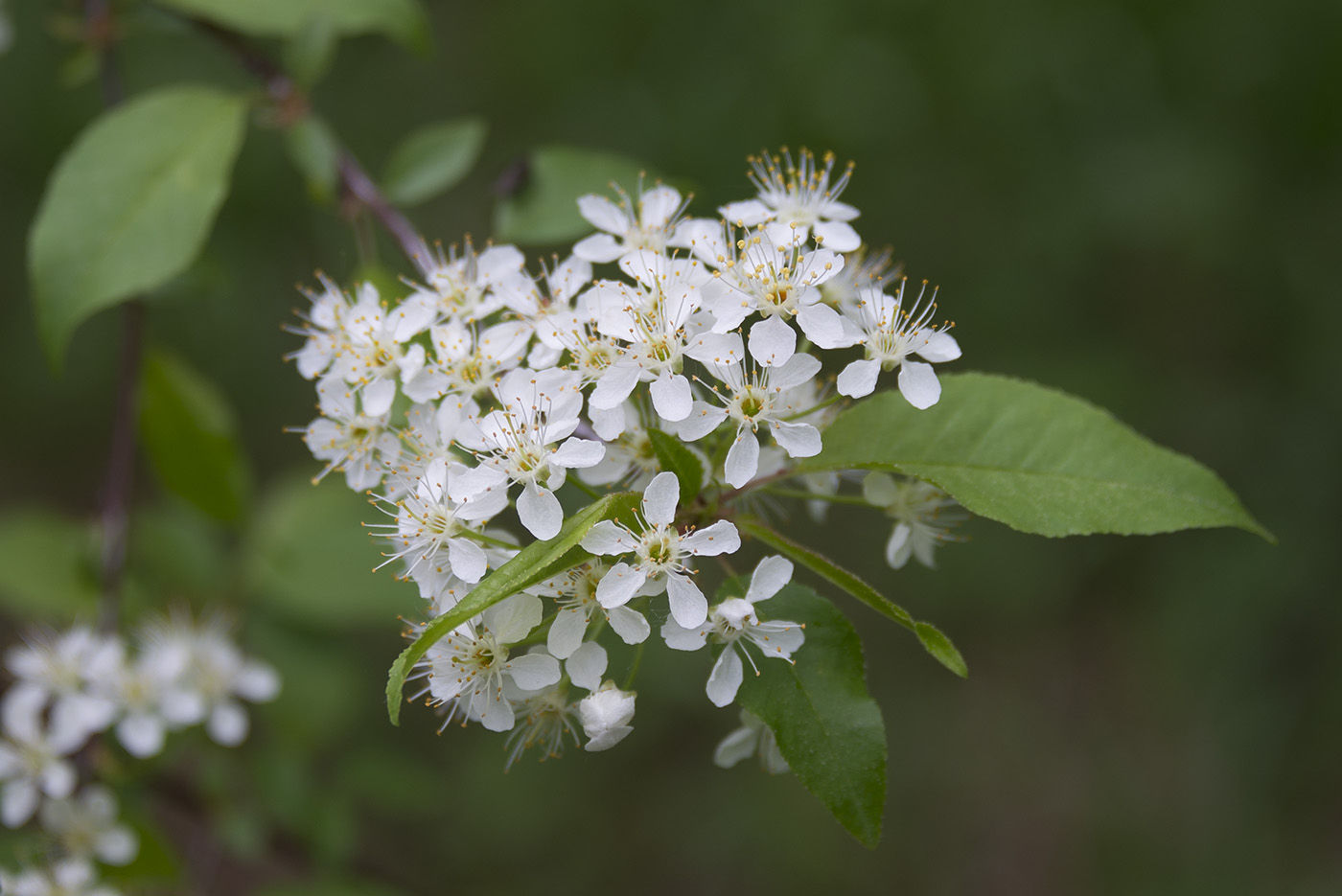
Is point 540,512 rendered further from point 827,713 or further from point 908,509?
point 908,509

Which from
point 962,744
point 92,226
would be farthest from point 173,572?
point 962,744

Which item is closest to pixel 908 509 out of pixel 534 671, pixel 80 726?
pixel 534 671

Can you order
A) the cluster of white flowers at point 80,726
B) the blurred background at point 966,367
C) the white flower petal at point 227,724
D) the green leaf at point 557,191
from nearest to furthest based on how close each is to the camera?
the green leaf at point 557,191 → the cluster of white flowers at point 80,726 → the white flower petal at point 227,724 → the blurred background at point 966,367

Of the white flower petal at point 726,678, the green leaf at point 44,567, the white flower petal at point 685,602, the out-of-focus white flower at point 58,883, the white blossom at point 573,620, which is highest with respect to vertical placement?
the white flower petal at point 685,602

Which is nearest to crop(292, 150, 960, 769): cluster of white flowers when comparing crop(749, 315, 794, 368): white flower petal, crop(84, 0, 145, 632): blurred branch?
crop(749, 315, 794, 368): white flower petal

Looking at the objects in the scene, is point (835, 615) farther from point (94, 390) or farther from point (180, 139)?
point (94, 390)

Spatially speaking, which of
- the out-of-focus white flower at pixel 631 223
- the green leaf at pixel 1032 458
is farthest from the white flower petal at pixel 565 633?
the out-of-focus white flower at pixel 631 223

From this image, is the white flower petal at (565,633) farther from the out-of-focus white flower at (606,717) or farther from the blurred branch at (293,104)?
the blurred branch at (293,104)
